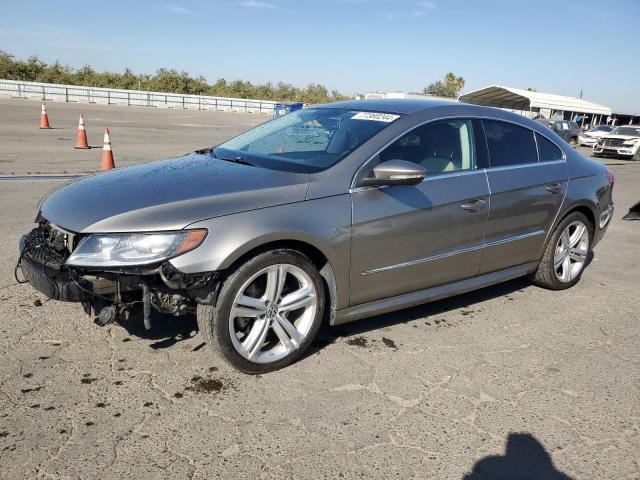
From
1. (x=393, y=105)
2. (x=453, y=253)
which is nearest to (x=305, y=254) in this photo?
(x=453, y=253)

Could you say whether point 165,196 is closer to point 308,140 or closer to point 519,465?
point 308,140

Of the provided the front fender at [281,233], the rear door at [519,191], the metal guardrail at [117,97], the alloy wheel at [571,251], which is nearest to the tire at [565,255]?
the alloy wheel at [571,251]

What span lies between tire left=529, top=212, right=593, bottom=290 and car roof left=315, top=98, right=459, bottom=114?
1.59 meters

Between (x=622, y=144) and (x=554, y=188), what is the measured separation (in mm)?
20483

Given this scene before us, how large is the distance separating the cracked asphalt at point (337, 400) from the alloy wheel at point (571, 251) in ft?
2.29

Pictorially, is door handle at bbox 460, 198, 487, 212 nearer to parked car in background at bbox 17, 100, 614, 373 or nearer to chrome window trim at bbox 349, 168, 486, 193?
parked car in background at bbox 17, 100, 614, 373

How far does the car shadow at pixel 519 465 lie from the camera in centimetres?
253

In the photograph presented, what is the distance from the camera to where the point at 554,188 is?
185 inches

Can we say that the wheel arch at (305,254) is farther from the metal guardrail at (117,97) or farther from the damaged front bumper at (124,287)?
the metal guardrail at (117,97)

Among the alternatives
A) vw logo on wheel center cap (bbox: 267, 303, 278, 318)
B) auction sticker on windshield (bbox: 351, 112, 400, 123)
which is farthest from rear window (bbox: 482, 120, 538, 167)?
vw logo on wheel center cap (bbox: 267, 303, 278, 318)

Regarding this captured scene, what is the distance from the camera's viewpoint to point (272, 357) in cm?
335

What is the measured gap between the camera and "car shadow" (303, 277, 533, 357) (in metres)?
3.89

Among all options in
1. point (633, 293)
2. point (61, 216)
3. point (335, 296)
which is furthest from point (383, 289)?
point (633, 293)

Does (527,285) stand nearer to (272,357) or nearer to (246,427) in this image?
(272,357)
